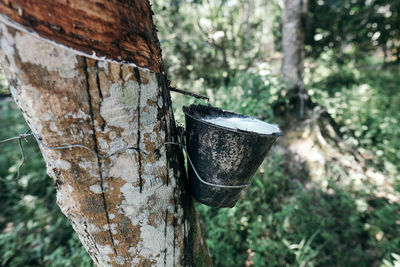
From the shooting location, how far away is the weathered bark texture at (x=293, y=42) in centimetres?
354

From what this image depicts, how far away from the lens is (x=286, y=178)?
2963mm

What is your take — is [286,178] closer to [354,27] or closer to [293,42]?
[293,42]

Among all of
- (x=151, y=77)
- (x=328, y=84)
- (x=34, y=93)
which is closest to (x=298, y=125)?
(x=328, y=84)

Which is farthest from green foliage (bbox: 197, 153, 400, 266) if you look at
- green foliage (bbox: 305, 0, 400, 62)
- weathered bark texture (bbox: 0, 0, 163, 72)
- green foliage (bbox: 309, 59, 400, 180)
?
green foliage (bbox: 305, 0, 400, 62)

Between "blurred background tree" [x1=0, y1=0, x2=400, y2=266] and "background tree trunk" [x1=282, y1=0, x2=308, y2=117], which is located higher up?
"background tree trunk" [x1=282, y1=0, x2=308, y2=117]

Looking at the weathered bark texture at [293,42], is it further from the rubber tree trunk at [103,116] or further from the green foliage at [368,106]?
the rubber tree trunk at [103,116]

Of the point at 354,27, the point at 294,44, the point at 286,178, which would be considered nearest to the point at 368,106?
the point at 294,44

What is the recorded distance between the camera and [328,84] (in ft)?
18.5

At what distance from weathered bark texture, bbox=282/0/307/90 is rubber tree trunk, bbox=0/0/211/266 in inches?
138

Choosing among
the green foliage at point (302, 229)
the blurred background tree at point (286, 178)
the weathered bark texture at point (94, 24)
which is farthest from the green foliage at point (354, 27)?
the weathered bark texture at point (94, 24)

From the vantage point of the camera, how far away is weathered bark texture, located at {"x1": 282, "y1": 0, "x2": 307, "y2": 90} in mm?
3538

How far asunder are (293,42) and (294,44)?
4 cm

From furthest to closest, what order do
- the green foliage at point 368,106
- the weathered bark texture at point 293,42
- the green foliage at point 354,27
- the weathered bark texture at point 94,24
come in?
the green foliage at point 354,27 → the weathered bark texture at point 293,42 → the green foliage at point 368,106 → the weathered bark texture at point 94,24

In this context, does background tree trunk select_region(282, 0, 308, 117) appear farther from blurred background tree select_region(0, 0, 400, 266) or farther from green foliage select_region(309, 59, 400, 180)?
green foliage select_region(309, 59, 400, 180)
